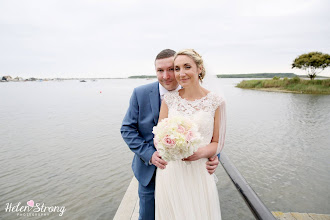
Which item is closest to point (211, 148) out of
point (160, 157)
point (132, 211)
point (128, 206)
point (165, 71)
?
point (160, 157)

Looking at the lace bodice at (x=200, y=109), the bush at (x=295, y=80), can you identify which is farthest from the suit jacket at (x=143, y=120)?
the bush at (x=295, y=80)

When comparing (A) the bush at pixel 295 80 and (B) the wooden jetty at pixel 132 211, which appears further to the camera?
(A) the bush at pixel 295 80

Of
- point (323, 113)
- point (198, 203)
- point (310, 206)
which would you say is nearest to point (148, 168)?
point (198, 203)

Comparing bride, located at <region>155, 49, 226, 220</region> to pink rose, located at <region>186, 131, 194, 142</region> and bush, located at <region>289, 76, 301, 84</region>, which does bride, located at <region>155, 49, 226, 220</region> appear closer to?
pink rose, located at <region>186, 131, 194, 142</region>

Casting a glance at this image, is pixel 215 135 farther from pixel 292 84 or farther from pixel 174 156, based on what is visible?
pixel 292 84

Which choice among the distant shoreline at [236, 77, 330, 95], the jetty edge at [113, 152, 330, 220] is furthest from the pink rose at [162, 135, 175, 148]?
the distant shoreline at [236, 77, 330, 95]

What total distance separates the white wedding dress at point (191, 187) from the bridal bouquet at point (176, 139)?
1.30ft

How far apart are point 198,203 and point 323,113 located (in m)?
20.9

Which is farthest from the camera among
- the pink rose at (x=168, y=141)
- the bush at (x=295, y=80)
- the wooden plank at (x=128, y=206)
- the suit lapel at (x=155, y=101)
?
the bush at (x=295, y=80)

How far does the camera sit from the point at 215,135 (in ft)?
8.11

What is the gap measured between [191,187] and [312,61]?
46082 mm

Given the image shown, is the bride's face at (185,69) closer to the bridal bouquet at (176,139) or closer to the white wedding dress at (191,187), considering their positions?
the white wedding dress at (191,187)

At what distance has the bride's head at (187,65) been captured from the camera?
2.36 meters

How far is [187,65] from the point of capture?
2383mm
